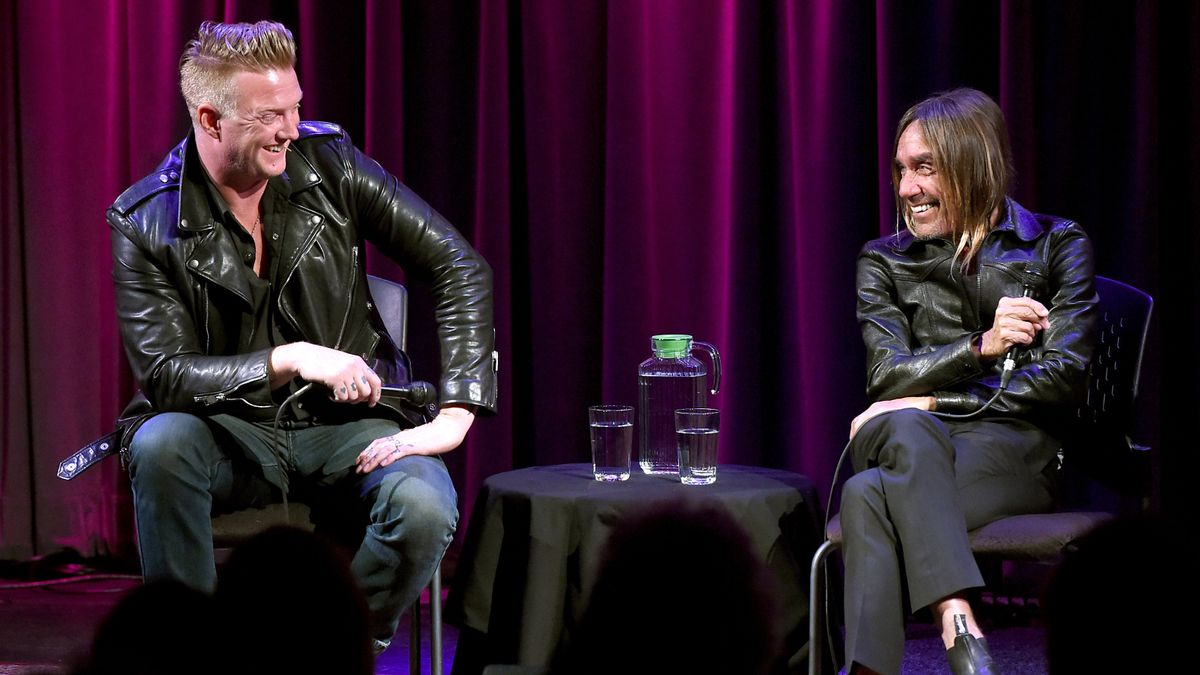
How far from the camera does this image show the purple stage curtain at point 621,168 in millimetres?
3428

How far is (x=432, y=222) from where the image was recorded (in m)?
2.76

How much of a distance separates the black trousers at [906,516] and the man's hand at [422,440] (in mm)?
782

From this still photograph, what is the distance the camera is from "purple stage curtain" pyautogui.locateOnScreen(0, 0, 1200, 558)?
3428mm

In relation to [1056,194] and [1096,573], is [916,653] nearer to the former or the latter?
[1056,194]

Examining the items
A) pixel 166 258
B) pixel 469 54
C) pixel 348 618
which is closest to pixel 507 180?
pixel 469 54

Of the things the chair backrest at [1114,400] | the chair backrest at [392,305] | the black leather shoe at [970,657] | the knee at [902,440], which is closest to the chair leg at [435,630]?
the chair backrest at [392,305]

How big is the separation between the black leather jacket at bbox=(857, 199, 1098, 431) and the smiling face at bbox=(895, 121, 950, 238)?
0.12 ft

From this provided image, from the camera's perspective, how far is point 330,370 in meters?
2.36

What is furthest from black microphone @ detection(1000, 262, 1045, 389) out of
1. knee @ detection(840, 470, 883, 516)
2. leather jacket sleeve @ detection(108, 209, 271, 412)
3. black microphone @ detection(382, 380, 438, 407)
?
leather jacket sleeve @ detection(108, 209, 271, 412)

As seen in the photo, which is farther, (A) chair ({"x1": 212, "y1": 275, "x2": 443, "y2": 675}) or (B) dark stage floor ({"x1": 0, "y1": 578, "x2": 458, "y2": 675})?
(B) dark stage floor ({"x1": 0, "y1": 578, "x2": 458, "y2": 675})

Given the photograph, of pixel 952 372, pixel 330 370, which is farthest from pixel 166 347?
pixel 952 372

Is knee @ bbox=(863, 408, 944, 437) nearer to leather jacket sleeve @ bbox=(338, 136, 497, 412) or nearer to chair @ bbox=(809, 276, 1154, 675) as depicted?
chair @ bbox=(809, 276, 1154, 675)

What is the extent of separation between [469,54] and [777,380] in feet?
4.45

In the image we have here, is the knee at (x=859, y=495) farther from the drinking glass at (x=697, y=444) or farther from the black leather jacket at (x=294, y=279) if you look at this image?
the black leather jacket at (x=294, y=279)
